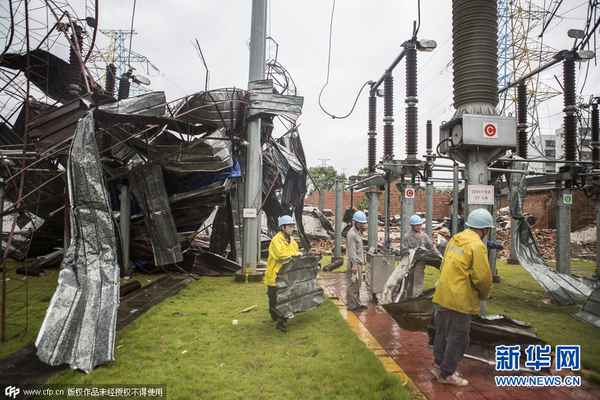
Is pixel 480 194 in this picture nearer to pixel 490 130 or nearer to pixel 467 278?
pixel 490 130

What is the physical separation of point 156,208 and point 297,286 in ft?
18.2

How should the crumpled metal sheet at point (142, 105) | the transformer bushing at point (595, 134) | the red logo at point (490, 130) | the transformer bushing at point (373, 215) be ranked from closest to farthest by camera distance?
the red logo at point (490, 130), the crumpled metal sheet at point (142, 105), the transformer bushing at point (595, 134), the transformer bushing at point (373, 215)

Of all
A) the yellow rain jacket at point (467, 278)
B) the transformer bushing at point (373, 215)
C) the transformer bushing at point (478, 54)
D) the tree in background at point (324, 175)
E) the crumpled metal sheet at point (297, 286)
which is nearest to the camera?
the yellow rain jacket at point (467, 278)

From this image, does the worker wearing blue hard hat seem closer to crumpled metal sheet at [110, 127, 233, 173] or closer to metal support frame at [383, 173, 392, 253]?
metal support frame at [383, 173, 392, 253]

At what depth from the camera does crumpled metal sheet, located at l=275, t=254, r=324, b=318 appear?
532cm

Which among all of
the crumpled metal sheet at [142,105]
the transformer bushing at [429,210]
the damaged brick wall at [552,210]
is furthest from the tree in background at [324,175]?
the crumpled metal sheet at [142,105]

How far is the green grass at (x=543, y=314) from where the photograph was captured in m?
4.76

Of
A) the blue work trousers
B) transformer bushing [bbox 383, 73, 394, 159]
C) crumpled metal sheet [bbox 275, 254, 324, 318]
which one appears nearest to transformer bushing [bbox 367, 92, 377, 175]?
transformer bushing [bbox 383, 73, 394, 159]

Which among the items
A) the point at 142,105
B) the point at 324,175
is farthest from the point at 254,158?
the point at 324,175

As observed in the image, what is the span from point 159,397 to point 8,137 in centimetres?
1138

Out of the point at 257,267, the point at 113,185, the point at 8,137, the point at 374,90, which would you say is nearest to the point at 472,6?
the point at 374,90

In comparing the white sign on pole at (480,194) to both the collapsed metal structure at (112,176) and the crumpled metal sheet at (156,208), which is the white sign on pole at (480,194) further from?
the crumpled metal sheet at (156,208)

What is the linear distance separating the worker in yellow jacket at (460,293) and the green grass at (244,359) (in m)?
0.64

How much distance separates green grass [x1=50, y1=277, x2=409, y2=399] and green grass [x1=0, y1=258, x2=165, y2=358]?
136 cm
